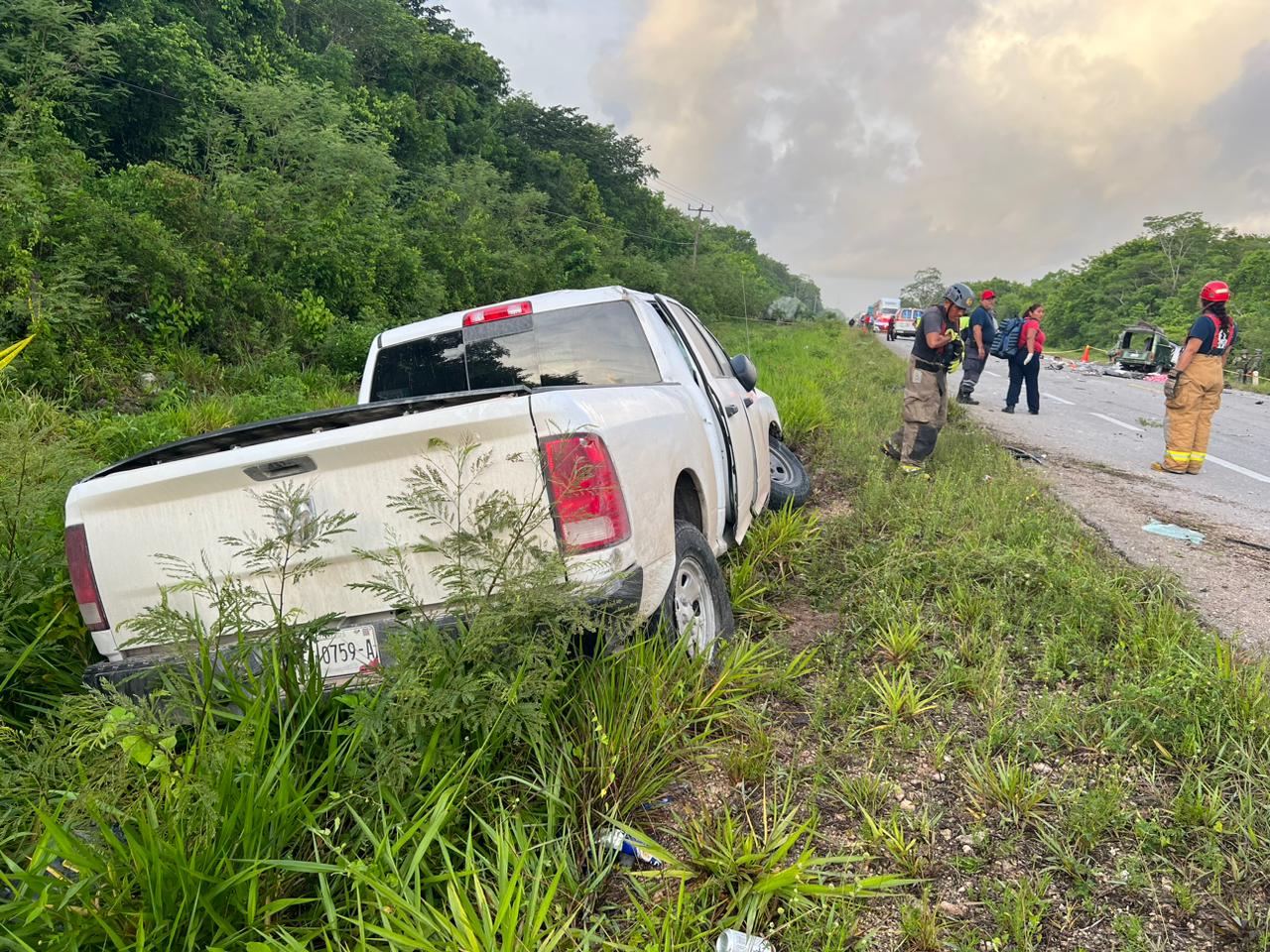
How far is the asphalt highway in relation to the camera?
21.8ft

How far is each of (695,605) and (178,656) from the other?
1.89 m

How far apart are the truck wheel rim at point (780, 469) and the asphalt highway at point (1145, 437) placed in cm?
335

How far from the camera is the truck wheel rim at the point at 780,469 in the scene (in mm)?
6102

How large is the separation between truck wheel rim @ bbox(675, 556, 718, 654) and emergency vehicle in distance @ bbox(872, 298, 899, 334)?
182 feet

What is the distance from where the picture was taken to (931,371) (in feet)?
22.3

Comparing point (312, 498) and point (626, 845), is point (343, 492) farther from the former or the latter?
point (626, 845)

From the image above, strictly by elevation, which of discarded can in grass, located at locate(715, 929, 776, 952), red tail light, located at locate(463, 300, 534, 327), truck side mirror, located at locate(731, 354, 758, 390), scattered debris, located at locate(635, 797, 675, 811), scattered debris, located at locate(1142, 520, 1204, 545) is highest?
red tail light, located at locate(463, 300, 534, 327)

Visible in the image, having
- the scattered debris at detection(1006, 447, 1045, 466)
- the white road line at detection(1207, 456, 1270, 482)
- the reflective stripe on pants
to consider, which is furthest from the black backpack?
the reflective stripe on pants

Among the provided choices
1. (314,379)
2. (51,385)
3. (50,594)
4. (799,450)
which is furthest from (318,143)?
(50,594)

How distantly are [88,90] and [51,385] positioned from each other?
1206cm

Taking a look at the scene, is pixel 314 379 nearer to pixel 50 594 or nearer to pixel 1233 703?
pixel 50 594

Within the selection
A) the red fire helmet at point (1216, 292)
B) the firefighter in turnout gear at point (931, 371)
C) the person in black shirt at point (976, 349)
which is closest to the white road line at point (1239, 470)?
the red fire helmet at point (1216, 292)

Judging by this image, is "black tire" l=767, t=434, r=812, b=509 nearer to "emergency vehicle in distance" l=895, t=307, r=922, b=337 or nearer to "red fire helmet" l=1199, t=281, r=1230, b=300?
"red fire helmet" l=1199, t=281, r=1230, b=300

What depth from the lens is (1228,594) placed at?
4105 mm
